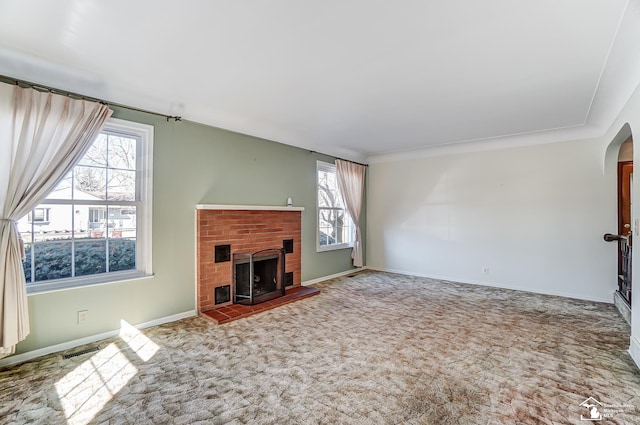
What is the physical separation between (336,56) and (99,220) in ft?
9.46

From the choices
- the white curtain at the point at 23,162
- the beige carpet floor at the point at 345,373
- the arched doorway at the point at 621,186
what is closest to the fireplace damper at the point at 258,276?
the beige carpet floor at the point at 345,373

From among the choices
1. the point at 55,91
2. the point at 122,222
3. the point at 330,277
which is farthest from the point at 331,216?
the point at 55,91

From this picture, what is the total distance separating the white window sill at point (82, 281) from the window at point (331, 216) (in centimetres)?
309

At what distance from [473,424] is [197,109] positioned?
4.00 meters

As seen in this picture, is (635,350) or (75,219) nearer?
(635,350)

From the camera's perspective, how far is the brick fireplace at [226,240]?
3.81m

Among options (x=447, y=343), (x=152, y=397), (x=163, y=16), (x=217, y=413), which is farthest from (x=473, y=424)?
(x=163, y=16)

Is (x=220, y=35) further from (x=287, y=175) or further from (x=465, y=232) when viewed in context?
(x=465, y=232)

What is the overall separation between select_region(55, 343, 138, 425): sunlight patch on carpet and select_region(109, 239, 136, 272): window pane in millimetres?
902

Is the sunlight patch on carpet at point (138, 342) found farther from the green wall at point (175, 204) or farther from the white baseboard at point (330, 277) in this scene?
the white baseboard at point (330, 277)

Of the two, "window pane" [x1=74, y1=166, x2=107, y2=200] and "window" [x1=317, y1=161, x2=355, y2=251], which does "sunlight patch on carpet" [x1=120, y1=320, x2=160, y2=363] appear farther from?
"window" [x1=317, y1=161, x2=355, y2=251]

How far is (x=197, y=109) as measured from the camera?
12.1 ft

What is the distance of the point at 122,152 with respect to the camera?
130 inches

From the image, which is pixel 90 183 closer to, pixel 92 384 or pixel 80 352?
pixel 80 352
